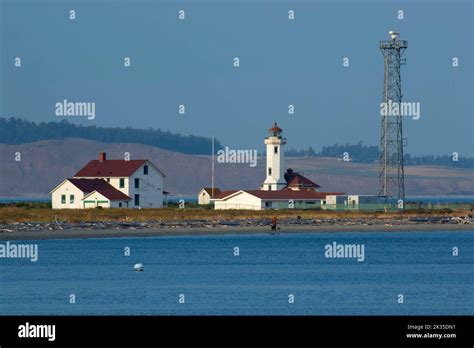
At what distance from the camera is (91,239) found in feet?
276

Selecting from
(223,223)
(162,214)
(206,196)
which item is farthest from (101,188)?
(206,196)

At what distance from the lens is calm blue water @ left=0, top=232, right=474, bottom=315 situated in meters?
44.9

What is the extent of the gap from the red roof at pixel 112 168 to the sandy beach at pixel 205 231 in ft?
47.7

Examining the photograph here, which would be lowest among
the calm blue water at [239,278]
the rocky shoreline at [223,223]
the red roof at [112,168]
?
the calm blue water at [239,278]

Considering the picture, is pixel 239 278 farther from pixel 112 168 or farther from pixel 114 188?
pixel 112 168

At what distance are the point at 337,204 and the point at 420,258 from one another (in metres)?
37.2

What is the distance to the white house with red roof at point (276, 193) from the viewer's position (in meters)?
105

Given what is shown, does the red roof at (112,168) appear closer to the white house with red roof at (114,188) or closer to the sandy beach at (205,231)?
the white house with red roof at (114,188)

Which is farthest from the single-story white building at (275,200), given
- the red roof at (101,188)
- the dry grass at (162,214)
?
the red roof at (101,188)

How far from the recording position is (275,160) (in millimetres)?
109438

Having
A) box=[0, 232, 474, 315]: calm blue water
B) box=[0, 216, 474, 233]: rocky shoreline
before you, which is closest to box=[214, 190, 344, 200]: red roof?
box=[0, 216, 474, 233]: rocky shoreline
